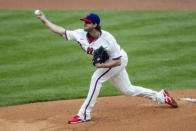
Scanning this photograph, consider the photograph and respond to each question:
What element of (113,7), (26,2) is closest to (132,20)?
(113,7)

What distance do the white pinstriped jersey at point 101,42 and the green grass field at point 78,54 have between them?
93.4 inches

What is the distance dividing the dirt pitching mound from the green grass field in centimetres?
73

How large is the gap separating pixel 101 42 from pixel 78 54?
512cm

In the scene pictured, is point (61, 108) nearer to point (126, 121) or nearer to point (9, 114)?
point (9, 114)

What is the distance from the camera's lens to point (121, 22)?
41.0 feet

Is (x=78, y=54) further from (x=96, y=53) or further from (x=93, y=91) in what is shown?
(x=96, y=53)

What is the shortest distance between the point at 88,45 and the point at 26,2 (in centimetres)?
1109

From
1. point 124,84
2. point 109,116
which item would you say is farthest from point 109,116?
point 124,84

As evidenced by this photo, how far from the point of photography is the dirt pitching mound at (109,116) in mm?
4898

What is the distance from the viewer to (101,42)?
518cm

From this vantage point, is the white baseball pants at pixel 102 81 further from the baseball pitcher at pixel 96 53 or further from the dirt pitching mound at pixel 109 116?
the dirt pitching mound at pixel 109 116

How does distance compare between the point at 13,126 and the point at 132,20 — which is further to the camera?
the point at 132,20

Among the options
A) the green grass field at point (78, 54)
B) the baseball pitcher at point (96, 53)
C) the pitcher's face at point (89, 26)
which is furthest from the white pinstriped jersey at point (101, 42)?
the green grass field at point (78, 54)

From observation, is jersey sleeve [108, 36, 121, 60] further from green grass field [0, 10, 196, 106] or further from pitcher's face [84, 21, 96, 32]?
green grass field [0, 10, 196, 106]
